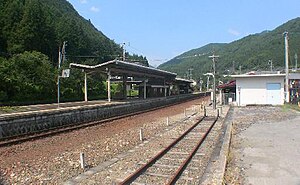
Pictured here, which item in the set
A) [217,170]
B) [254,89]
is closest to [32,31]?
[254,89]

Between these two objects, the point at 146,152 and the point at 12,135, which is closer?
the point at 146,152

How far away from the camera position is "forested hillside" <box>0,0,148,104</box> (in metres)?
30.4

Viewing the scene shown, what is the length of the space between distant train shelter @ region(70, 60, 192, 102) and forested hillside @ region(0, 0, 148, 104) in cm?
476

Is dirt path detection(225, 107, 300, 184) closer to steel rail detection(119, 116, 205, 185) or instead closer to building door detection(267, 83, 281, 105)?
steel rail detection(119, 116, 205, 185)

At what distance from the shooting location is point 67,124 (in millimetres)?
18141

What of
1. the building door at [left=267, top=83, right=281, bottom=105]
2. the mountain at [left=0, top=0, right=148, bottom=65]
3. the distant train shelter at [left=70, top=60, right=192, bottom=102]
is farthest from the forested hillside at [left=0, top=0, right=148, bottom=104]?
the building door at [left=267, top=83, right=281, bottom=105]

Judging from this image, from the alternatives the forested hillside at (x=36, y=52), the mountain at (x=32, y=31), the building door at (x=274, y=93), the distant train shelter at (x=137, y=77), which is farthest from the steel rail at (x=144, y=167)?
the mountain at (x=32, y=31)

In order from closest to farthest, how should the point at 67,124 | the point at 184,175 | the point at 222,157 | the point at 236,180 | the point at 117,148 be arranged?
the point at 236,180 → the point at 184,175 → the point at 222,157 → the point at 117,148 → the point at 67,124

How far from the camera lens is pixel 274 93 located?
3077cm

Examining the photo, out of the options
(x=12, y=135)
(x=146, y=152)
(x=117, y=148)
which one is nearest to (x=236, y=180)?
(x=146, y=152)

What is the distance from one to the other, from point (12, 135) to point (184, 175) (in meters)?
9.85

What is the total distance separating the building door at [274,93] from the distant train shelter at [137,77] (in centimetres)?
1349

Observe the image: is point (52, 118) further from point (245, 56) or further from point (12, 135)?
point (245, 56)

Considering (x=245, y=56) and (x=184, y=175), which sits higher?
(x=245, y=56)
